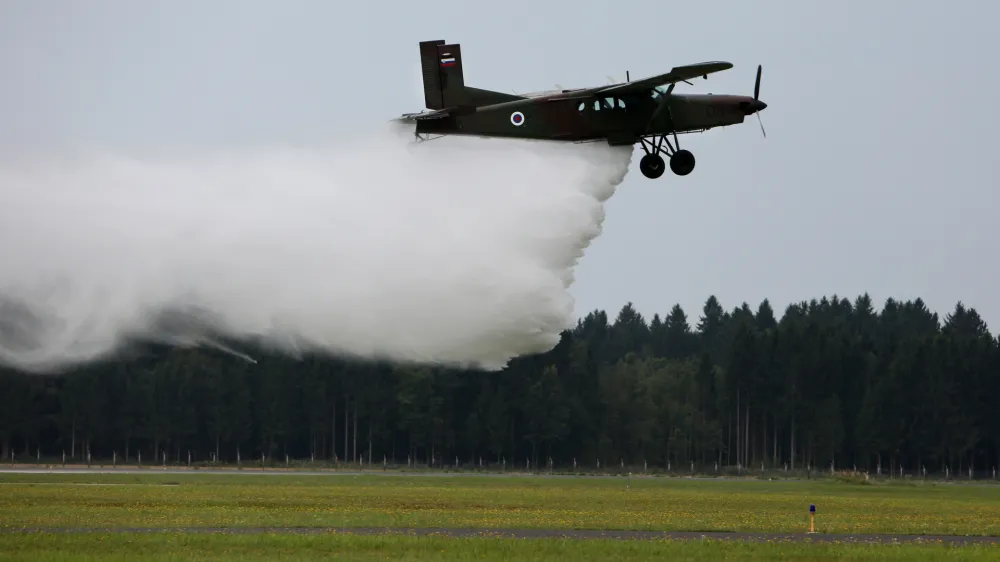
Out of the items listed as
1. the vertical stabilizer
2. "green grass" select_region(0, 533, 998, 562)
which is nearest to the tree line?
the vertical stabilizer

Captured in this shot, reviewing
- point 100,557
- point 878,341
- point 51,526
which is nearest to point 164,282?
point 51,526

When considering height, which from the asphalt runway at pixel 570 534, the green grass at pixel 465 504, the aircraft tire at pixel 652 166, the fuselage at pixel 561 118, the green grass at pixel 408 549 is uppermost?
the fuselage at pixel 561 118

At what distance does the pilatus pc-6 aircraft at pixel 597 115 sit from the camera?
139 feet

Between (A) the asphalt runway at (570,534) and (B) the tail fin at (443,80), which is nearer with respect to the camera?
(A) the asphalt runway at (570,534)

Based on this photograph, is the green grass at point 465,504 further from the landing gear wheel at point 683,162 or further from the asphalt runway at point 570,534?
the landing gear wheel at point 683,162

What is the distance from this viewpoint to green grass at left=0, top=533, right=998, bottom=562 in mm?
28281

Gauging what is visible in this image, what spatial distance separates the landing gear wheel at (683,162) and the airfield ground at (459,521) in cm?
1096

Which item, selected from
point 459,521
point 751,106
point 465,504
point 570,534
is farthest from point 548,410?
point 570,534

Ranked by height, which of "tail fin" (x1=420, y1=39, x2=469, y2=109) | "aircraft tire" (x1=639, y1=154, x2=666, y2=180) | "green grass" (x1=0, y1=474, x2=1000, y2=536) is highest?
"tail fin" (x1=420, y1=39, x2=469, y2=109)

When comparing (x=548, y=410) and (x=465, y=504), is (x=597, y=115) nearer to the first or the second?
(x=465, y=504)

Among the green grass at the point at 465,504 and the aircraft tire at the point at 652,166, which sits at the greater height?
the aircraft tire at the point at 652,166

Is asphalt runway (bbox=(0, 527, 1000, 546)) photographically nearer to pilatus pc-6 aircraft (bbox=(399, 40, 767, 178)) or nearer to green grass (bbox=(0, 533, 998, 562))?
green grass (bbox=(0, 533, 998, 562))

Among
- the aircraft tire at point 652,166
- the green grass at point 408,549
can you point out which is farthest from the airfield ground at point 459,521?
the aircraft tire at point 652,166

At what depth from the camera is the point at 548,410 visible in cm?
10919
